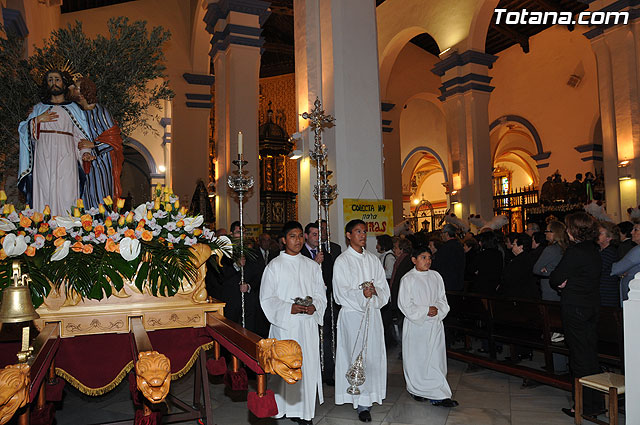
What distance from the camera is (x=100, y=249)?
315 cm

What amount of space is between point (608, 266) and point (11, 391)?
5.28 metres

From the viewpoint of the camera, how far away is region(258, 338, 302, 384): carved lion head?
2050 millimetres

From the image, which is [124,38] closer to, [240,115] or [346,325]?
[346,325]

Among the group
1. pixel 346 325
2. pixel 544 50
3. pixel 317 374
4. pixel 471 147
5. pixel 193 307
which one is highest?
pixel 544 50

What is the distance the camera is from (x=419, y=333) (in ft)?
16.5

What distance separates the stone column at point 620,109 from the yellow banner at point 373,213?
7.03m

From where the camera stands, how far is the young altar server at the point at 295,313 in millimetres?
4398

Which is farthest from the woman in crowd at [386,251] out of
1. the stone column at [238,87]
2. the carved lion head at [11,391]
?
the carved lion head at [11,391]

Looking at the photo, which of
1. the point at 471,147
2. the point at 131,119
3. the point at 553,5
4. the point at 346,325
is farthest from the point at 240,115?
the point at 553,5

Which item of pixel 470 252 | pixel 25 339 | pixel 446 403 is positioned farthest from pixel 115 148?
pixel 470 252

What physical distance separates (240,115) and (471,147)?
252 inches

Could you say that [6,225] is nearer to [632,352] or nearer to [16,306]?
[16,306]

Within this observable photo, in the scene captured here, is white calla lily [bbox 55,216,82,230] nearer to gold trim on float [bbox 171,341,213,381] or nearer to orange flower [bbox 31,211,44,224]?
orange flower [bbox 31,211,44,224]

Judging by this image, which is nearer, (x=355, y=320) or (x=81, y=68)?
(x=355, y=320)
